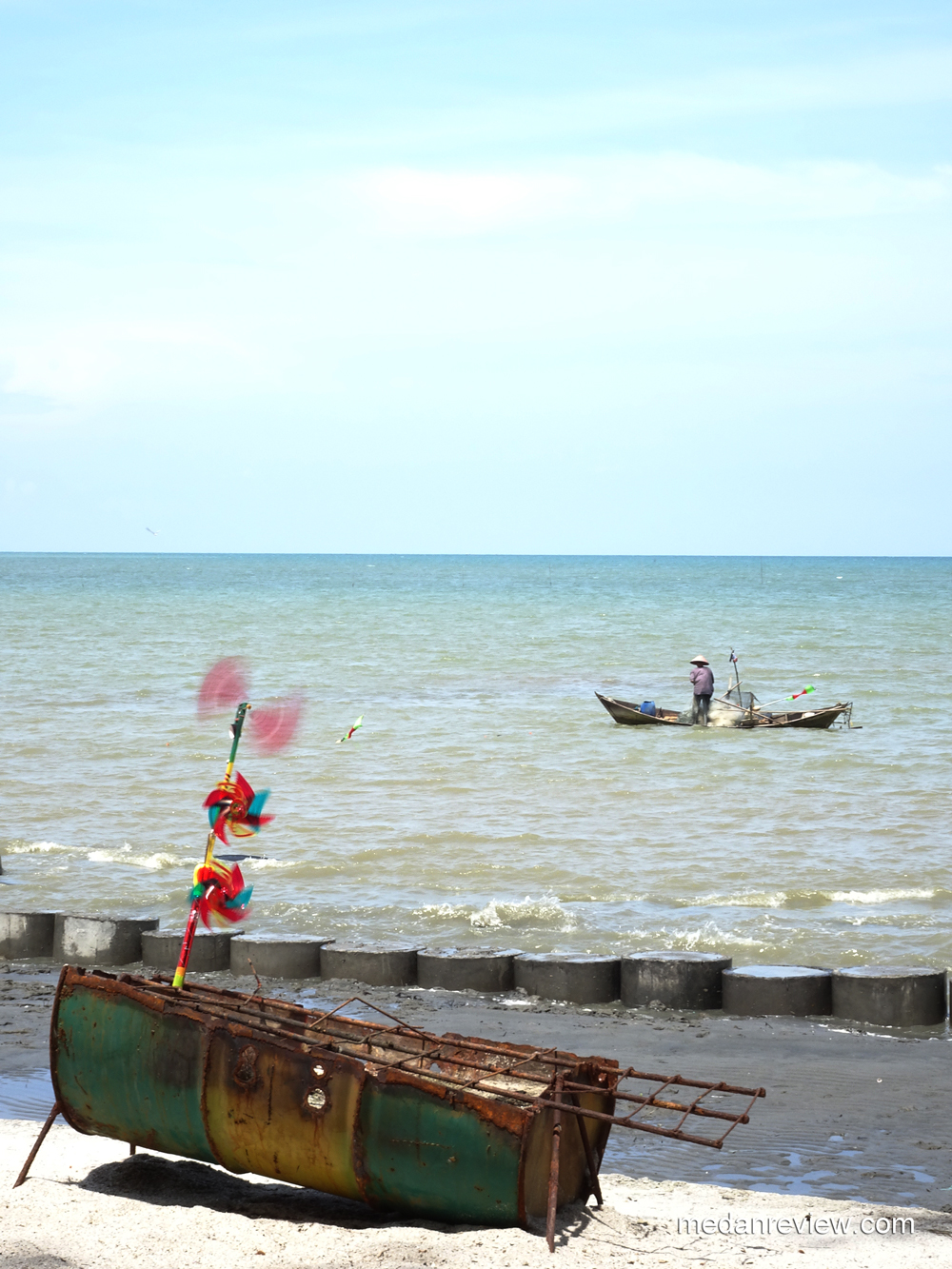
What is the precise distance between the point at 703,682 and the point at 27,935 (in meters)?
21.1

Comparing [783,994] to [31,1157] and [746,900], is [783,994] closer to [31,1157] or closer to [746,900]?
[746,900]

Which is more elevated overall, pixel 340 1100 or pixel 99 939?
pixel 340 1100

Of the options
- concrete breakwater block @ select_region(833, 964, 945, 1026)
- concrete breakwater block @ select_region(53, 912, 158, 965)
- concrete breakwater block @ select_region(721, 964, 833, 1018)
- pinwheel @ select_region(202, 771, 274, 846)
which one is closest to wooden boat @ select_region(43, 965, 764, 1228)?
pinwheel @ select_region(202, 771, 274, 846)

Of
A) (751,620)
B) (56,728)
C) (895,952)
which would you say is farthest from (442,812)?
Result: (751,620)

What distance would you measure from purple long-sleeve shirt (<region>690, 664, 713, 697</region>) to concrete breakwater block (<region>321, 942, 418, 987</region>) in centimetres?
2037

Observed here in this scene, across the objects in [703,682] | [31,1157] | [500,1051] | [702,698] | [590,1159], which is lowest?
[31,1157]

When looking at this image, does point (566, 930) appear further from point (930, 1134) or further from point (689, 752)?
point (689, 752)

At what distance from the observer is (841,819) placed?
19.8m

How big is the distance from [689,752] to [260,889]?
1403 centimetres

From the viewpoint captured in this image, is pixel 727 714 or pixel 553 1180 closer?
pixel 553 1180

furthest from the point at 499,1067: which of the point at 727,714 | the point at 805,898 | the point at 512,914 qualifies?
the point at 727,714

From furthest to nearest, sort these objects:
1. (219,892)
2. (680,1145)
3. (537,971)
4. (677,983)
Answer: (537,971)
(677,983)
(680,1145)
(219,892)

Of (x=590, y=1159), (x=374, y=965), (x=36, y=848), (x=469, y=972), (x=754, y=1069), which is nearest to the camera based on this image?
(x=590, y=1159)

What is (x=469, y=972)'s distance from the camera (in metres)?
11.6
